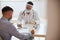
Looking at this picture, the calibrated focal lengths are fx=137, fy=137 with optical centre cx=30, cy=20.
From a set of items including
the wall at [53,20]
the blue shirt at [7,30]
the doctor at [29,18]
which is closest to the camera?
the blue shirt at [7,30]

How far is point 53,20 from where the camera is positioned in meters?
3.38

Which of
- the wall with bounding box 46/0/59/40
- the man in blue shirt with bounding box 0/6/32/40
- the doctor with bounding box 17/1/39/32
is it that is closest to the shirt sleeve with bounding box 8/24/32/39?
the man in blue shirt with bounding box 0/6/32/40

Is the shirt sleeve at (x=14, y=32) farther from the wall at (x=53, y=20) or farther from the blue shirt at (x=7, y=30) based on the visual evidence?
the wall at (x=53, y=20)

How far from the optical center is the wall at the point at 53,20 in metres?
3.34

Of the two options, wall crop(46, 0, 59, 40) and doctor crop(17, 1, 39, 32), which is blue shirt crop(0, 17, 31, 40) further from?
wall crop(46, 0, 59, 40)

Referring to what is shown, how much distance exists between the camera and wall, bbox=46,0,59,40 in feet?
10.9

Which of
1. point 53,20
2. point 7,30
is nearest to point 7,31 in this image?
point 7,30

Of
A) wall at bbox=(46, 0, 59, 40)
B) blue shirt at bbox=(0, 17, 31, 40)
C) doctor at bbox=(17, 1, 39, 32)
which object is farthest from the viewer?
wall at bbox=(46, 0, 59, 40)

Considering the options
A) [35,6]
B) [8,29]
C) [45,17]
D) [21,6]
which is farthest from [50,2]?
[8,29]

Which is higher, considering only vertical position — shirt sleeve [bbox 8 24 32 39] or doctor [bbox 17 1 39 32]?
doctor [bbox 17 1 39 32]

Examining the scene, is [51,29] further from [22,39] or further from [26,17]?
[22,39]

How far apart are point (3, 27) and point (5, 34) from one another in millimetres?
98

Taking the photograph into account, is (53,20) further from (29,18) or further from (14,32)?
(14,32)

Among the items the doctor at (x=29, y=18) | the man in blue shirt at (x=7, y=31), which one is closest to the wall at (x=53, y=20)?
the doctor at (x=29, y=18)
